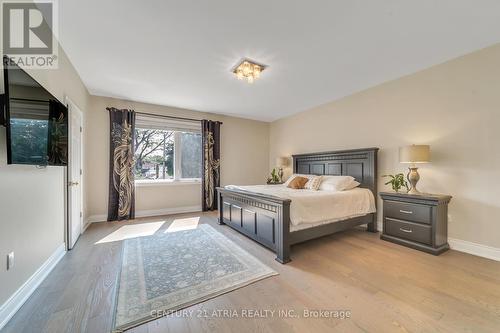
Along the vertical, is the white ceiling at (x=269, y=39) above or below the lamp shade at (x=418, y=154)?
above

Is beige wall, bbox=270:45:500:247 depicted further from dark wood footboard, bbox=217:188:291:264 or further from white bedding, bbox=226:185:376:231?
dark wood footboard, bbox=217:188:291:264

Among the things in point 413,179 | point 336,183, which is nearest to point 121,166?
point 336,183

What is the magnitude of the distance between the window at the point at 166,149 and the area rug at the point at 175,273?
78.7 inches

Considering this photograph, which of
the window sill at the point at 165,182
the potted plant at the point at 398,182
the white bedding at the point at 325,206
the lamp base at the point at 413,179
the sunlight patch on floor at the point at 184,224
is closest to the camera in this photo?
the white bedding at the point at 325,206

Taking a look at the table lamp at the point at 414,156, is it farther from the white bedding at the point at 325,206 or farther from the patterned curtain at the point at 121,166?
the patterned curtain at the point at 121,166

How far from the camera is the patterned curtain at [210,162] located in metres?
5.00

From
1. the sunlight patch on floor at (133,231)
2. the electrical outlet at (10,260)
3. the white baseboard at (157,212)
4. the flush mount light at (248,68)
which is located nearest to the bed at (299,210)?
the sunlight patch on floor at (133,231)

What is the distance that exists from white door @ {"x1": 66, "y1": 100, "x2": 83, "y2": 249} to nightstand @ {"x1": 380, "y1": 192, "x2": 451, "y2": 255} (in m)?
4.49

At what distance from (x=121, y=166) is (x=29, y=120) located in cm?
277

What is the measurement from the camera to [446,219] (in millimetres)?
2729

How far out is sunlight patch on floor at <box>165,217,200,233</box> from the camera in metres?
3.62

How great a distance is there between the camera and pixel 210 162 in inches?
200

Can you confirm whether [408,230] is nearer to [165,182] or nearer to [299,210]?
[299,210]

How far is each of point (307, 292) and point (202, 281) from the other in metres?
0.99
